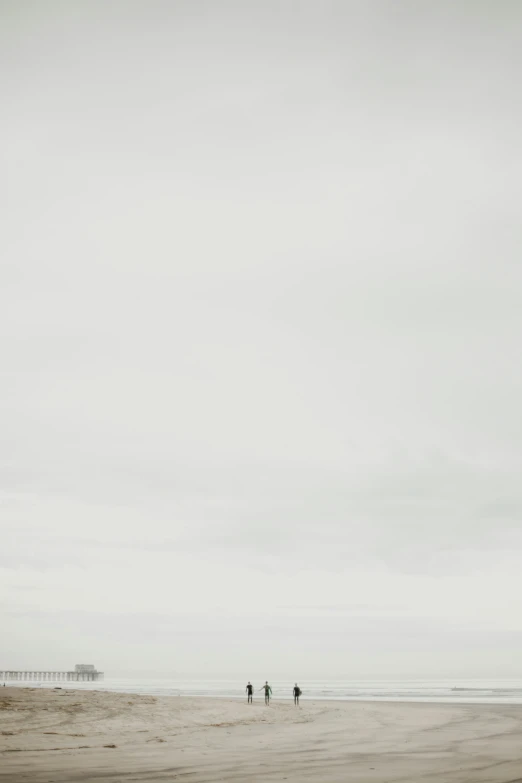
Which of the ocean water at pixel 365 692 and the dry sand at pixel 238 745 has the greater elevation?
the dry sand at pixel 238 745

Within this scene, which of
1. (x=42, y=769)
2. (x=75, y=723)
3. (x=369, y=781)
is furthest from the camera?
(x=75, y=723)

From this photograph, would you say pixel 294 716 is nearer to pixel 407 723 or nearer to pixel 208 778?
pixel 407 723

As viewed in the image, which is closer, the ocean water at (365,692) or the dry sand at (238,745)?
the dry sand at (238,745)

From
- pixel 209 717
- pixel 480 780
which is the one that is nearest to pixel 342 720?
pixel 209 717

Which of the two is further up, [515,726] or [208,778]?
[208,778]

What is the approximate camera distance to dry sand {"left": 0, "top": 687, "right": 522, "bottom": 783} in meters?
18.8

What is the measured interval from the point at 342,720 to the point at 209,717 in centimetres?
831

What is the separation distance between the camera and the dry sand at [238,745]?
61.7ft

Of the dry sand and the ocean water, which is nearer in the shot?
the dry sand

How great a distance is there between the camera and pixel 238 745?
27.0m

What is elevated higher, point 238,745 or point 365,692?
point 238,745

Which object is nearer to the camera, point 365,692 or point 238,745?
point 238,745

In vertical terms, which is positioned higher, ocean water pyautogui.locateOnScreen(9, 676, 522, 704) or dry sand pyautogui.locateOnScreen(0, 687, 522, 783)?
dry sand pyautogui.locateOnScreen(0, 687, 522, 783)

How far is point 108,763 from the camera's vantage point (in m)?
20.6
